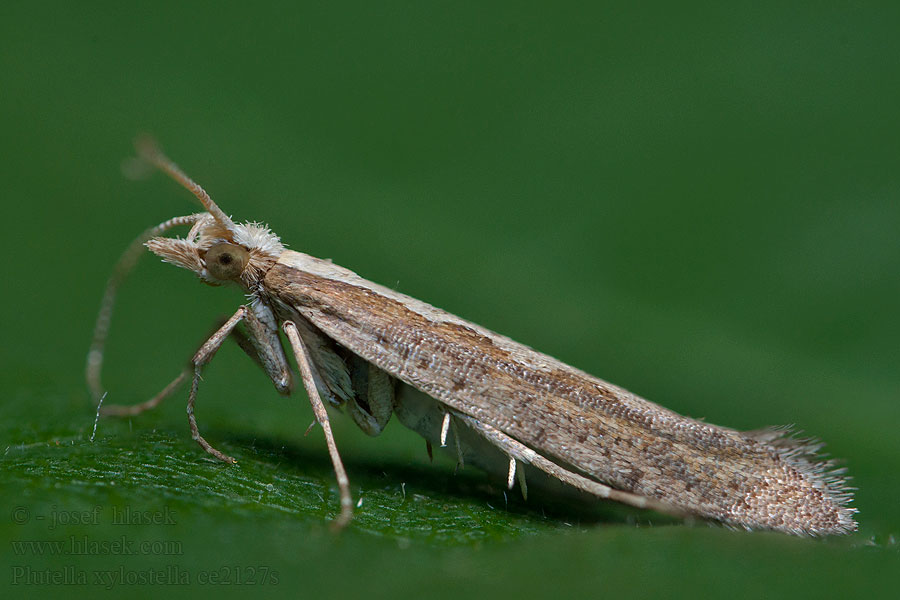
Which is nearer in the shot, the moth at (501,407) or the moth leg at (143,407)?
the moth at (501,407)

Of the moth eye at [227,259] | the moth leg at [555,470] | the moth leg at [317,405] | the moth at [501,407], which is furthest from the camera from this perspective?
the moth eye at [227,259]

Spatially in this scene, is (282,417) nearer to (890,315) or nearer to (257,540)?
(257,540)

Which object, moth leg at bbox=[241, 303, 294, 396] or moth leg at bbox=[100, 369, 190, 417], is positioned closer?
moth leg at bbox=[241, 303, 294, 396]

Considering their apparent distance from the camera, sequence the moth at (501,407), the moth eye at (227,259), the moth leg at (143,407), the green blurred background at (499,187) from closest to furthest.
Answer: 1. the moth at (501,407)
2. the moth eye at (227,259)
3. the moth leg at (143,407)
4. the green blurred background at (499,187)

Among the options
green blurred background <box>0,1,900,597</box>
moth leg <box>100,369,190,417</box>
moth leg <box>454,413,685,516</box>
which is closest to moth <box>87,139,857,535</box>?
moth leg <box>454,413,685,516</box>

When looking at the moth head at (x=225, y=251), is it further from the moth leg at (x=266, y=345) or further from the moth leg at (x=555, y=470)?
the moth leg at (x=555, y=470)

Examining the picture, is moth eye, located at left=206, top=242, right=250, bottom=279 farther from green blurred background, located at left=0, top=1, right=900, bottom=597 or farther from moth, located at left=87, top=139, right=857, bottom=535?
green blurred background, located at left=0, top=1, right=900, bottom=597

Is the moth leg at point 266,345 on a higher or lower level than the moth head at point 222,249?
lower

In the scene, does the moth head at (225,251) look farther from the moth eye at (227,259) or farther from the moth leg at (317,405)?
the moth leg at (317,405)

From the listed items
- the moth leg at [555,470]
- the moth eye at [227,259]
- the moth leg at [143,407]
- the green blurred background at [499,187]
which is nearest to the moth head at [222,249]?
the moth eye at [227,259]

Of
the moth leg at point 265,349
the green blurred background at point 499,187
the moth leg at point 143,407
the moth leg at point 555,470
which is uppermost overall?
the green blurred background at point 499,187
